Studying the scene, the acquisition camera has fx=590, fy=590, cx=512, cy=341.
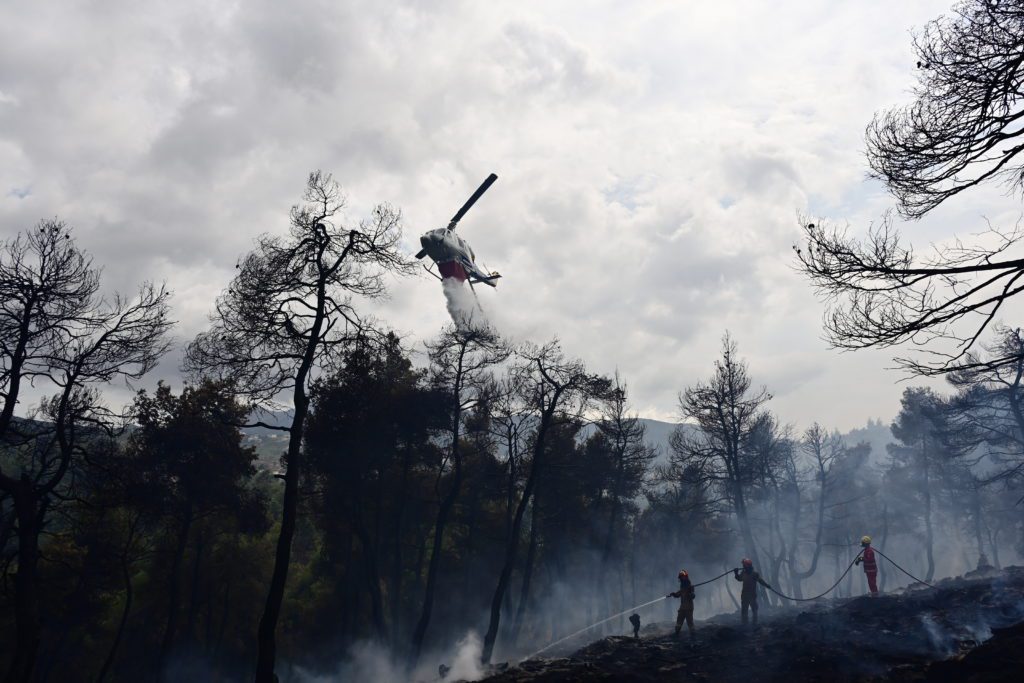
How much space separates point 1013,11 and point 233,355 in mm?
13524

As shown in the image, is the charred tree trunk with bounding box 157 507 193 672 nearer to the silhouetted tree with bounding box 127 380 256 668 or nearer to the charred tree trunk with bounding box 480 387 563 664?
the silhouetted tree with bounding box 127 380 256 668

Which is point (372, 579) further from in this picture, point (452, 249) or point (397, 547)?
point (452, 249)

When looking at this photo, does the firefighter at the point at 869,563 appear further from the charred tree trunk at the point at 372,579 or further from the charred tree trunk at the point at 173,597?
the charred tree trunk at the point at 173,597

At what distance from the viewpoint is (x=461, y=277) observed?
37.1m

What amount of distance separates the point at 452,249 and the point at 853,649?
29614 mm

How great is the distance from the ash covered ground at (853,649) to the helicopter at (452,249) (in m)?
24.9

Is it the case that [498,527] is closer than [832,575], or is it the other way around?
[498,527]

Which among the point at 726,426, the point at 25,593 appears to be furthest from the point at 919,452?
the point at 25,593

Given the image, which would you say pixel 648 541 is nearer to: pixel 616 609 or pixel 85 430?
pixel 616 609

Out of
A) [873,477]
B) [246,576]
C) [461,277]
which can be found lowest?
[246,576]

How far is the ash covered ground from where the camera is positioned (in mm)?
9094

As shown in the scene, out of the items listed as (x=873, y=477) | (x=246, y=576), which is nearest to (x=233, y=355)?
(x=246, y=576)

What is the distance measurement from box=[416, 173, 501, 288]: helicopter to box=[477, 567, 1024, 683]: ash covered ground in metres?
24.9

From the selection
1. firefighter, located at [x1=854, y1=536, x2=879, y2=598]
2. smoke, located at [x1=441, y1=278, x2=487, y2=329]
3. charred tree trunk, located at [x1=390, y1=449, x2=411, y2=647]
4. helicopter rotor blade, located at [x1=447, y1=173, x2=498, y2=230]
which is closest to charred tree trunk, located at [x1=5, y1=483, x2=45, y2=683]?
charred tree trunk, located at [x1=390, y1=449, x2=411, y2=647]
